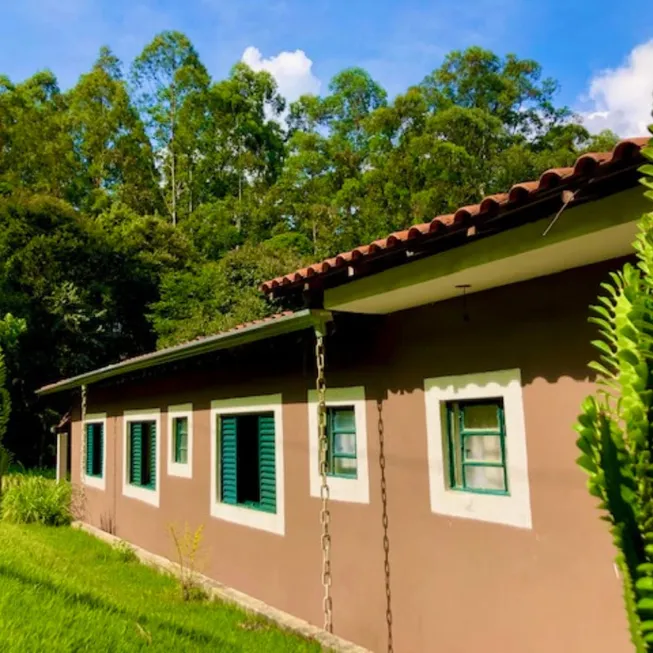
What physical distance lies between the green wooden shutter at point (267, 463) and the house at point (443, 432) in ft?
0.08

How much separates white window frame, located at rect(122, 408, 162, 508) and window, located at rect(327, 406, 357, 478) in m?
4.64

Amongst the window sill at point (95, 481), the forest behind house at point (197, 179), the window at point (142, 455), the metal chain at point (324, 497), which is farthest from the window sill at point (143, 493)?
the metal chain at point (324, 497)

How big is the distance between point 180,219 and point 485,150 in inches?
711

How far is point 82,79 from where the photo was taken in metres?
38.2

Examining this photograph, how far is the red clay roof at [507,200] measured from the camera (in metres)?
2.95

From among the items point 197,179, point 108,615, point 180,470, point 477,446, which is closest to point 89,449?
point 180,470

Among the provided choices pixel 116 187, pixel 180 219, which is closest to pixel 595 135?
pixel 180 219

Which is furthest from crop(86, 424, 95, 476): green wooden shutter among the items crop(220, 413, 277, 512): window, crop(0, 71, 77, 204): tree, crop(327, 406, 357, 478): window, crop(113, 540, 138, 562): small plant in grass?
crop(0, 71, 77, 204): tree

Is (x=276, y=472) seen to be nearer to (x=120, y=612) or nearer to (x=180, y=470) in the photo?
(x=120, y=612)

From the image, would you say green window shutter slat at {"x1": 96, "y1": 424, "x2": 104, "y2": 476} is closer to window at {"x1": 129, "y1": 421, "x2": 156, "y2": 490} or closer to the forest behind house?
window at {"x1": 129, "y1": 421, "x2": 156, "y2": 490}

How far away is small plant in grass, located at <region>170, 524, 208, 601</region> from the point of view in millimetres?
7879

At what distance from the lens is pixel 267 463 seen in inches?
312

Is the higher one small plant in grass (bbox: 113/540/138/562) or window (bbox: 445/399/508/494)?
window (bbox: 445/399/508/494)

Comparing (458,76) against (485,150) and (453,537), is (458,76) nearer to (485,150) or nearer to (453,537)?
(485,150)
